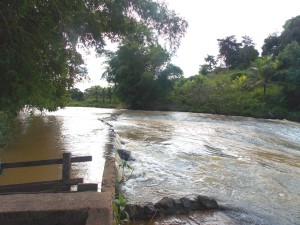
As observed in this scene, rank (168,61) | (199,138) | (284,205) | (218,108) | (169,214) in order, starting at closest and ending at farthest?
(169,214) → (284,205) → (199,138) → (218,108) → (168,61)

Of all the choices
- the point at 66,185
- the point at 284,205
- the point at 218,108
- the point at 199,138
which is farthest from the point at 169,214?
the point at 218,108

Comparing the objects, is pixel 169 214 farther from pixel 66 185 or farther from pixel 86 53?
pixel 86 53

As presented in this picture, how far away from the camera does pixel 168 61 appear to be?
123 ft

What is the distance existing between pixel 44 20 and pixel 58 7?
32 cm

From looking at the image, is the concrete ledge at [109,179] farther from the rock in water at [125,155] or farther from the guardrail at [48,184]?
the rock in water at [125,155]

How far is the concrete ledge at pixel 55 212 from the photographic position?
3.26 m

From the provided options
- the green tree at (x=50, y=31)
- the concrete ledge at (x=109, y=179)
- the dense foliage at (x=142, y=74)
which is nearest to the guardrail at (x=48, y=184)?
the concrete ledge at (x=109, y=179)

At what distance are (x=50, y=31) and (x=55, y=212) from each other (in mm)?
3375

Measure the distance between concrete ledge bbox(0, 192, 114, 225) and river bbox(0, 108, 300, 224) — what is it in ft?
10.6

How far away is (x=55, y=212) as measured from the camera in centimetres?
334

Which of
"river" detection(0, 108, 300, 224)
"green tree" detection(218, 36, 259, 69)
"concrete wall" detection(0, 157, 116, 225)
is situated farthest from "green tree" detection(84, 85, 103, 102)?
"concrete wall" detection(0, 157, 116, 225)

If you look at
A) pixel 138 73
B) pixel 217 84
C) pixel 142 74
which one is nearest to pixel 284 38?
pixel 217 84

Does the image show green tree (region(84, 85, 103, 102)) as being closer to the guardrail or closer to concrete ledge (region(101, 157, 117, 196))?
concrete ledge (region(101, 157, 117, 196))

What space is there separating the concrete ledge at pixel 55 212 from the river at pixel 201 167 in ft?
10.6
